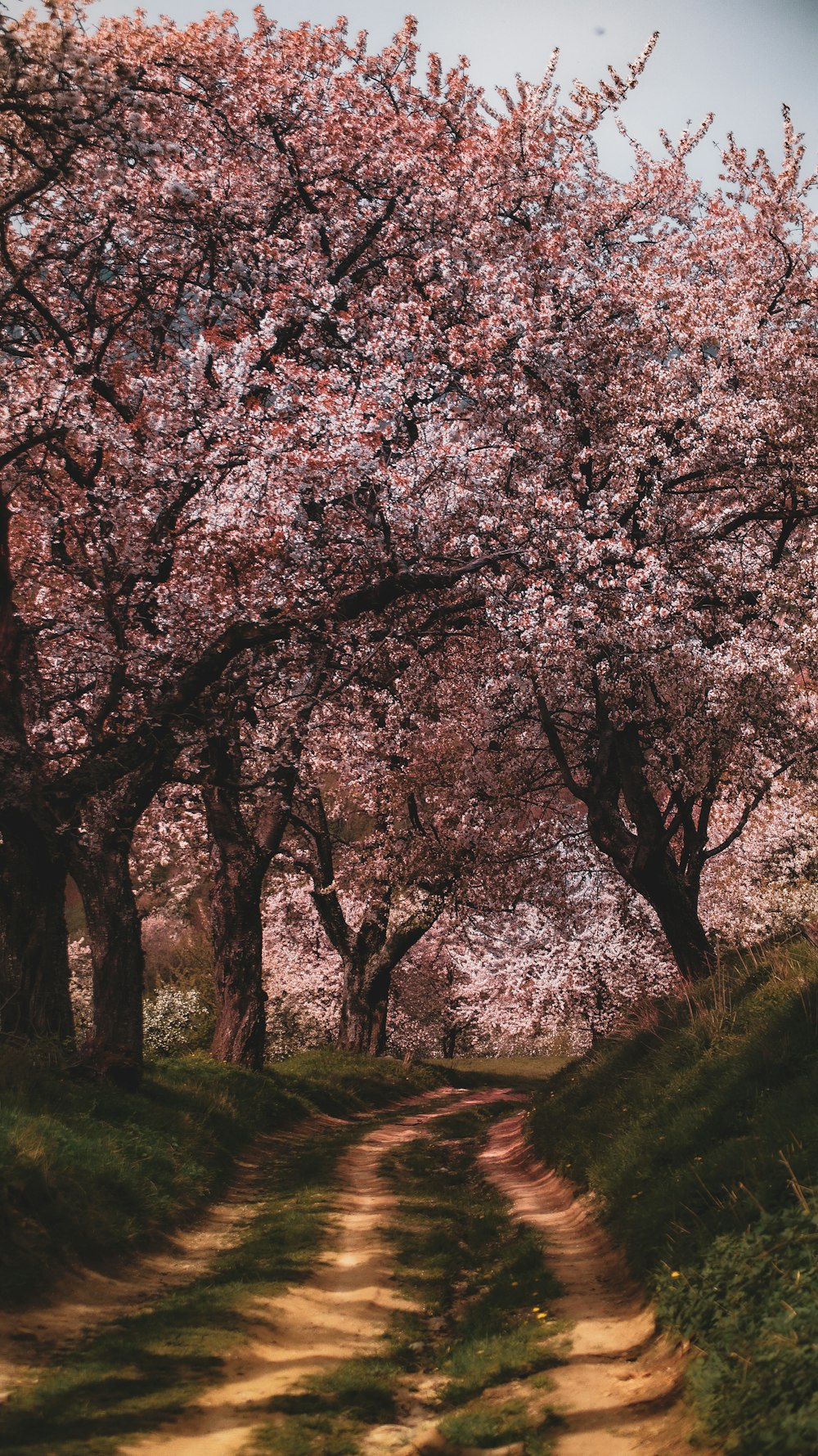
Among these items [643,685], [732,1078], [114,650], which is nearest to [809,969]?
[732,1078]

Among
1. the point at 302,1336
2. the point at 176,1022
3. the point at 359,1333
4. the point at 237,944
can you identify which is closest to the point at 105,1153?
the point at 302,1336

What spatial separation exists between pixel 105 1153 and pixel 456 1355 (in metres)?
4.91

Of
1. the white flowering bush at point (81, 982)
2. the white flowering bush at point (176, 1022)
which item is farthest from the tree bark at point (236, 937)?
the white flowering bush at point (81, 982)

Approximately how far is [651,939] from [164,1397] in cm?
2973

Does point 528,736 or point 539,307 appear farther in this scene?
point 528,736

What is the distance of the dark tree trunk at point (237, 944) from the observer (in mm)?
21500

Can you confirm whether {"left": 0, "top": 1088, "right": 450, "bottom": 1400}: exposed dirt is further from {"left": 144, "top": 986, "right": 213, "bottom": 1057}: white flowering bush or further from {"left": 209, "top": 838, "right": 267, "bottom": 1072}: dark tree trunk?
{"left": 144, "top": 986, "right": 213, "bottom": 1057}: white flowering bush

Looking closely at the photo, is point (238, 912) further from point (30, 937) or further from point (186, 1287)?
point (186, 1287)

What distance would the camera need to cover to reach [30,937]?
14141 millimetres

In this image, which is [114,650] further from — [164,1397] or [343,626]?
[164,1397]

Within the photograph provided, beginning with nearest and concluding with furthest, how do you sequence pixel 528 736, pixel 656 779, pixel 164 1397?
pixel 164 1397 < pixel 656 779 < pixel 528 736

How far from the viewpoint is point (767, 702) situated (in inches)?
741

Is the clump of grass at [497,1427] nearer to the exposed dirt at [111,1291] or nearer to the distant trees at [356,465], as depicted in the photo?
the exposed dirt at [111,1291]

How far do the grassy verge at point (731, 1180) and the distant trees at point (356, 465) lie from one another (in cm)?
589
